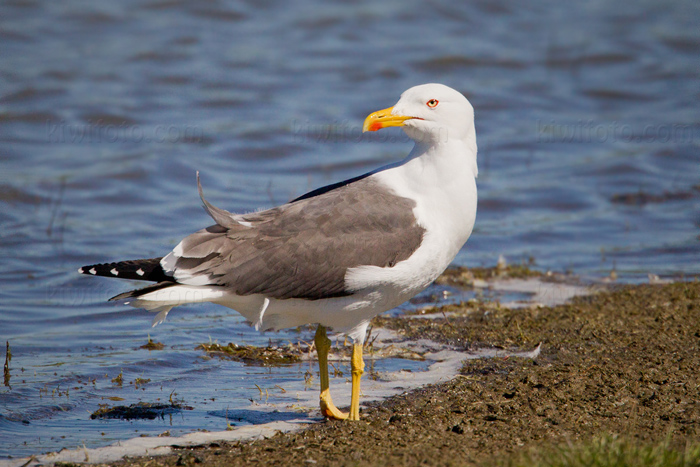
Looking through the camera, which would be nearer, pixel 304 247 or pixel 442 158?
pixel 304 247

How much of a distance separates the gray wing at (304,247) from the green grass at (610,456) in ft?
5.74

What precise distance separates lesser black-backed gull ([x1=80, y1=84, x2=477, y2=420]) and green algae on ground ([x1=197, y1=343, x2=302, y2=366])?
1184 millimetres

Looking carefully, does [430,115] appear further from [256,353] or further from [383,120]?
[256,353]

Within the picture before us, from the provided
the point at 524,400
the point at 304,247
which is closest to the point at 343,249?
the point at 304,247

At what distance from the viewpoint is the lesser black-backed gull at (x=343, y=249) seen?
17.9 ft

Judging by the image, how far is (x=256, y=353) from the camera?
23.5ft

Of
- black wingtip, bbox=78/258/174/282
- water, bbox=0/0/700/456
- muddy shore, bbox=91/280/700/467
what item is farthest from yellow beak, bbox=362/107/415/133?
water, bbox=0/0/700/456

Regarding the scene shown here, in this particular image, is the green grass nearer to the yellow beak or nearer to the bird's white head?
the bird's white head

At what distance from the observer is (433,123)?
5.89 meters

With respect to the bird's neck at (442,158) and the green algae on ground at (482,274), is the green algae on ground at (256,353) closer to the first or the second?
the bird's neck at (442,158)

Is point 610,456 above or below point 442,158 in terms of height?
below

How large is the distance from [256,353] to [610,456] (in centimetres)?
374

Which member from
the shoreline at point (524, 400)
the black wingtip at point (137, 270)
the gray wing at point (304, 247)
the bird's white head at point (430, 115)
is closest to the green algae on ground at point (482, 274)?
the shoreline at point (524, 400)

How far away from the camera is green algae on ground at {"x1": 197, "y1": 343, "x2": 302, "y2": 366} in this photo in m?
7.04
